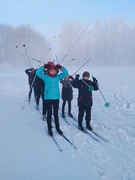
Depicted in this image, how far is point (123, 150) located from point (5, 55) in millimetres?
72049

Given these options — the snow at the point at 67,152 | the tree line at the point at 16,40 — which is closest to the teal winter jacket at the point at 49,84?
the snow at the point at 67,152

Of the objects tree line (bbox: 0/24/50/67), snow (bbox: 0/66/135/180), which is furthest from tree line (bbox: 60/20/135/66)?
snow (bbox: 0/66/135/180)

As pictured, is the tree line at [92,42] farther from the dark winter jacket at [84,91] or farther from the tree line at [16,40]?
the dark winter jacket at [84,91]

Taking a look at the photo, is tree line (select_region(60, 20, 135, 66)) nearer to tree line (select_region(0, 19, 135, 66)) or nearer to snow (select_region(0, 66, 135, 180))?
tree line (select_region(0, 19, 135, 66))

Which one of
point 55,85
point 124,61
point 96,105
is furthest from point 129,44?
point 55,85

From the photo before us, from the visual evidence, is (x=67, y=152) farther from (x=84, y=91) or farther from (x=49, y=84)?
(x=84, y=91)

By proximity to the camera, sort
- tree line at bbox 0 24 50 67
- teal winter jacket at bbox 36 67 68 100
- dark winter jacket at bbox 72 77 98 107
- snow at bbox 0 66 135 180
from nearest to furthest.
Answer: snow at bbox 0 66 135 180
teal winter jacket at bbox 36 67 68 100
dark winter jacket at bbox 72 77 98 107
tree line at bbox 0 24 50 67

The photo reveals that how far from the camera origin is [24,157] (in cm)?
507

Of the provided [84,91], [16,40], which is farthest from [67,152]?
[16,40]

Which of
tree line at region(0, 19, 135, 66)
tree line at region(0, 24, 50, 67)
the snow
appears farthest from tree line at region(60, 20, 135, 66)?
the snow

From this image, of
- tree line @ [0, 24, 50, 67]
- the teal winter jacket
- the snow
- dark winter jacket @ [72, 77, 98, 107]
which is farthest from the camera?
tree line @ [0, 24, 50, 67]

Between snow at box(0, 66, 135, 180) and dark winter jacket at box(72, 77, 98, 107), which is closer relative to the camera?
snow at box(0, 66, 135, 180)

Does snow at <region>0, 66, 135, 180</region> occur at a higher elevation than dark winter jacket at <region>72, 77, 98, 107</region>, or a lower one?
lower

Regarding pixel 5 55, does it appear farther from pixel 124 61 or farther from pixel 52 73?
pixel 52 73
